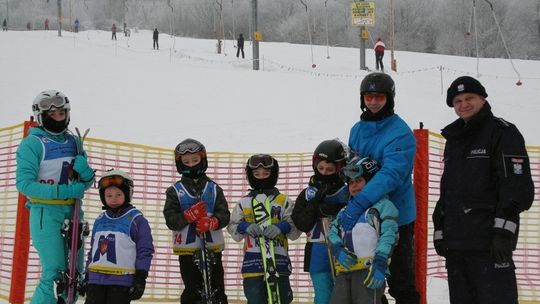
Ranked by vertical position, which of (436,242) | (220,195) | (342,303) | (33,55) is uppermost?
(33,55)

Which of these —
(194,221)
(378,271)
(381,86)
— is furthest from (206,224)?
(381,86)

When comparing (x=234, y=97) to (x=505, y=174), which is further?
(x=234, y=97)

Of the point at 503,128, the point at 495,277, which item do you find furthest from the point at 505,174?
the point at 495,277

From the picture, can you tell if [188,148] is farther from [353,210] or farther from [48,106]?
[353,210]

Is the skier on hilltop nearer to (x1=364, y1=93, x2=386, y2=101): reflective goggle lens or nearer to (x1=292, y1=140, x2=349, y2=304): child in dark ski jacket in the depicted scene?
(x1=292, y1=140, x2=349, y2=304): child in dark ski jacket

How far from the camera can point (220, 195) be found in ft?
16.6

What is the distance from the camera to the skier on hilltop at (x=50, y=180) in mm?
4680

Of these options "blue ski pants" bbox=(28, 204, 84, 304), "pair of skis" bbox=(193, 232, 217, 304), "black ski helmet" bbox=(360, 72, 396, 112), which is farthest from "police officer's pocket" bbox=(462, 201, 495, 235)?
"blue ski pants" bbox=(28, 204, 84, 304)

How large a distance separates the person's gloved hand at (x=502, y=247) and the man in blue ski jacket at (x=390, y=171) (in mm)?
746

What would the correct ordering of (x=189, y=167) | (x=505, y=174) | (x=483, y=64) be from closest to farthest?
1. (x=505, y=174)
2. (x=189, y=167)
3. (x=483, y=64)

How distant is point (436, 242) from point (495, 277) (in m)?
0.48

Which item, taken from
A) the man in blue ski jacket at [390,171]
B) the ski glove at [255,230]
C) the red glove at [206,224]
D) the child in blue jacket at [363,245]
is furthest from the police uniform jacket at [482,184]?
the red glove at [206,224]

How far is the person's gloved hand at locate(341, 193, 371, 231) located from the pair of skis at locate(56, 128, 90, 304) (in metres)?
2.11

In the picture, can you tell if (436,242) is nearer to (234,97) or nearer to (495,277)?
(495,277)
